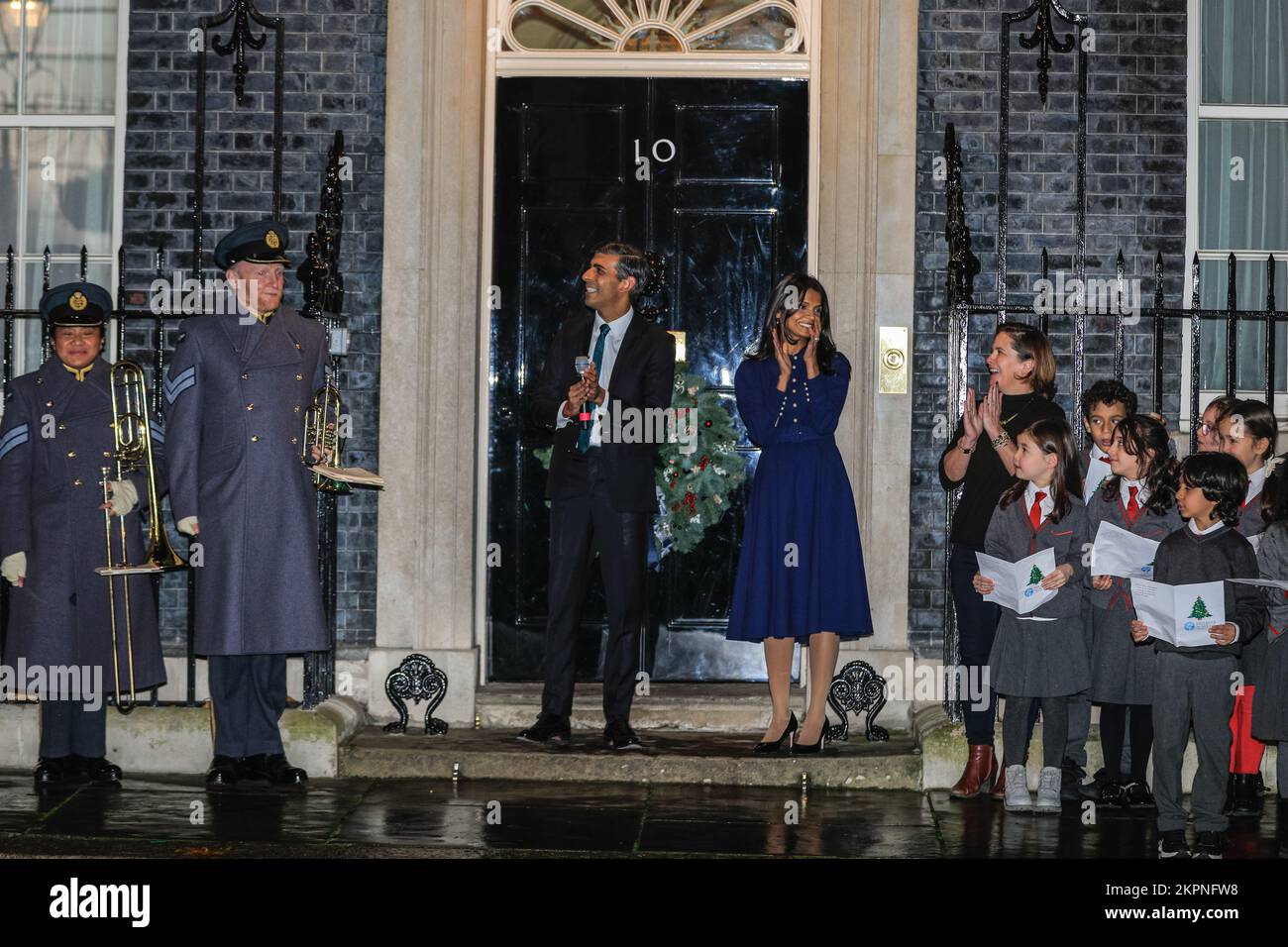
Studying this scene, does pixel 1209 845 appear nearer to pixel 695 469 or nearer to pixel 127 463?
pixel 695 469

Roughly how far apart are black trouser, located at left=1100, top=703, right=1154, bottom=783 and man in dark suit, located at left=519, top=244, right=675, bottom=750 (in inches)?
85.4

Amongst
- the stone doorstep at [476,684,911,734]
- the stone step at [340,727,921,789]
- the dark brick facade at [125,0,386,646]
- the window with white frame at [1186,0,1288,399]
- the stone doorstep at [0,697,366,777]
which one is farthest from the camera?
the window with white frame at [1186,0,1288,399]

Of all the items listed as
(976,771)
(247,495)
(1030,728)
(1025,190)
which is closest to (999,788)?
(976,771)

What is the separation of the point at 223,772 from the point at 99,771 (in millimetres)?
641

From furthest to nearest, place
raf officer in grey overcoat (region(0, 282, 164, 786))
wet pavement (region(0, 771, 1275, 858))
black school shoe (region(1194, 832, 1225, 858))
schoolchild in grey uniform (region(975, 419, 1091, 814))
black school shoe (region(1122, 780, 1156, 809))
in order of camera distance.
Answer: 1. raf officer in grey overcoat (region(0, 282, 164, 786))
2. black school shoe (region(1122, 780, 1156, 809))
3. schoolchild in grey uniform (region(975, 419, 1091, 814))
4. wet pavement (region(0, 771, 1275, 858))
5. black school shoe (region(1194, 832, 1225, 858))

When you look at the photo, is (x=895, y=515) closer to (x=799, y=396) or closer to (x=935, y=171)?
(x=799, y=396)

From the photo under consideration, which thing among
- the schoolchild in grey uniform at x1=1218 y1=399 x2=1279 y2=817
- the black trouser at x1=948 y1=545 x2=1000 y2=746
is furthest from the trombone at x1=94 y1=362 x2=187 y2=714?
the schoolchild in grey uniform at x1=1218 y1=399 x2=1279 y2=817

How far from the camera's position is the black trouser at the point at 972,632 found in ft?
27.4

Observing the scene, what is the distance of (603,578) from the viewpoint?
891 centimetres

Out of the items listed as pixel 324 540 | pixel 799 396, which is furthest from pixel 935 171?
pixel 324 540

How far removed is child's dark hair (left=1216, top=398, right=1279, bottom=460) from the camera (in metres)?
8.00

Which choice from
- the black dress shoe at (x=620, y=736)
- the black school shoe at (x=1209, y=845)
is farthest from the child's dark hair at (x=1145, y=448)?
the black dress shoe at (x=620, y=736)

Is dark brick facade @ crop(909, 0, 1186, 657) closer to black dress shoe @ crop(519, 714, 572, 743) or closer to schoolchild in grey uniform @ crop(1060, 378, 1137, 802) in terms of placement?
schoolchild in grey uniform @ crop(1060, 378, 1137, 802)

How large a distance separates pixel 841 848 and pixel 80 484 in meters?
3.81
